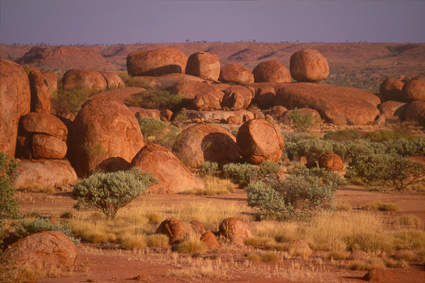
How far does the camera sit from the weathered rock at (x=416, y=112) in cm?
A: 3081

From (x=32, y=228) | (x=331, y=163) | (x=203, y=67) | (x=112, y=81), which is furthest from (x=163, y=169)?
(x=203, y=67)

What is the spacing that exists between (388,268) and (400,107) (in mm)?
29872

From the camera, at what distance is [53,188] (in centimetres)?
1248

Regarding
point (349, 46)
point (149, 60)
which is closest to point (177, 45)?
point (349, 46)

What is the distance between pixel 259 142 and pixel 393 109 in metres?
22.1

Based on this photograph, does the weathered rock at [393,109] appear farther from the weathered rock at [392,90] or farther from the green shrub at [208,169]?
the green shrub at [208,169]

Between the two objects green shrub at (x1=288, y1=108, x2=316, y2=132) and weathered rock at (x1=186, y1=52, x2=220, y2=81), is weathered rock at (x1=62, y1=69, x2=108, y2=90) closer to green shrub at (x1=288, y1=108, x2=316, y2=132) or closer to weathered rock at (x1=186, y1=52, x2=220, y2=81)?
weathered rock at (x1=186, y1=52, x2=220, y2=81)

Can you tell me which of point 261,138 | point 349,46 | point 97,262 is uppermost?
point 349,46

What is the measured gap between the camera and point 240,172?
1446 cm

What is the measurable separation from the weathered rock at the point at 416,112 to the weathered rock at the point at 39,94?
2732 centimetres

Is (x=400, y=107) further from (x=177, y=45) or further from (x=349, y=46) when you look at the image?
(x=177, y=45)

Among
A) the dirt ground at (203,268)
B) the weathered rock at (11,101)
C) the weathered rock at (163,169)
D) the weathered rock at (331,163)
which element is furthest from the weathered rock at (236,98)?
the dirt ground at (203,268)

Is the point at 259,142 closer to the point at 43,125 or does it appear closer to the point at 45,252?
the point at 43,125

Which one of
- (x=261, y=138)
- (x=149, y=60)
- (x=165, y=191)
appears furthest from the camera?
(x=149, y=60)
